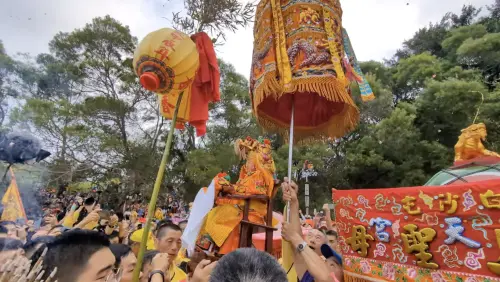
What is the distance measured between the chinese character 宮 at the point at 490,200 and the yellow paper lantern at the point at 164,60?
2202 mm

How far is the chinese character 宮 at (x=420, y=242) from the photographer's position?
2.31m

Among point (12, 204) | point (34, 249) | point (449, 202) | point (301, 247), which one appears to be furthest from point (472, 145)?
point (12, 204)

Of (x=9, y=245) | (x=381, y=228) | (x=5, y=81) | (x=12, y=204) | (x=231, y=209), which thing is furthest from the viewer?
(x=231, y=209)

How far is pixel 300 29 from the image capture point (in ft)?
10.5

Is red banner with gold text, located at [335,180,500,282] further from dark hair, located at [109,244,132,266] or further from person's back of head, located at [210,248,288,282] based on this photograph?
dark hair, located at [109,244,132,266]

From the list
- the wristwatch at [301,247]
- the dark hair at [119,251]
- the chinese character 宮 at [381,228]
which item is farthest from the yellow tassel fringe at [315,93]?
the dark hair at [119,251]

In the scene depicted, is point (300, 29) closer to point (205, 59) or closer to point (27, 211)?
point (205, 59)

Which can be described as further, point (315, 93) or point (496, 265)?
point (315, 93)

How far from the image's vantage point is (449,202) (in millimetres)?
2264

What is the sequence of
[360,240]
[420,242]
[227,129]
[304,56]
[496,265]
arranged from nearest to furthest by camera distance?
[496,265], [420,242], [360,240], [304,56], [227,129]

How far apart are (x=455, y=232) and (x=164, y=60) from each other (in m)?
2.33

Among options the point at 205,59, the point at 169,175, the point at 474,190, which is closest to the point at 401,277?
the point at 474,190

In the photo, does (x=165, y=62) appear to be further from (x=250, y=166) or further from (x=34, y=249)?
(x=250, y=166)

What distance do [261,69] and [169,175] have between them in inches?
581
